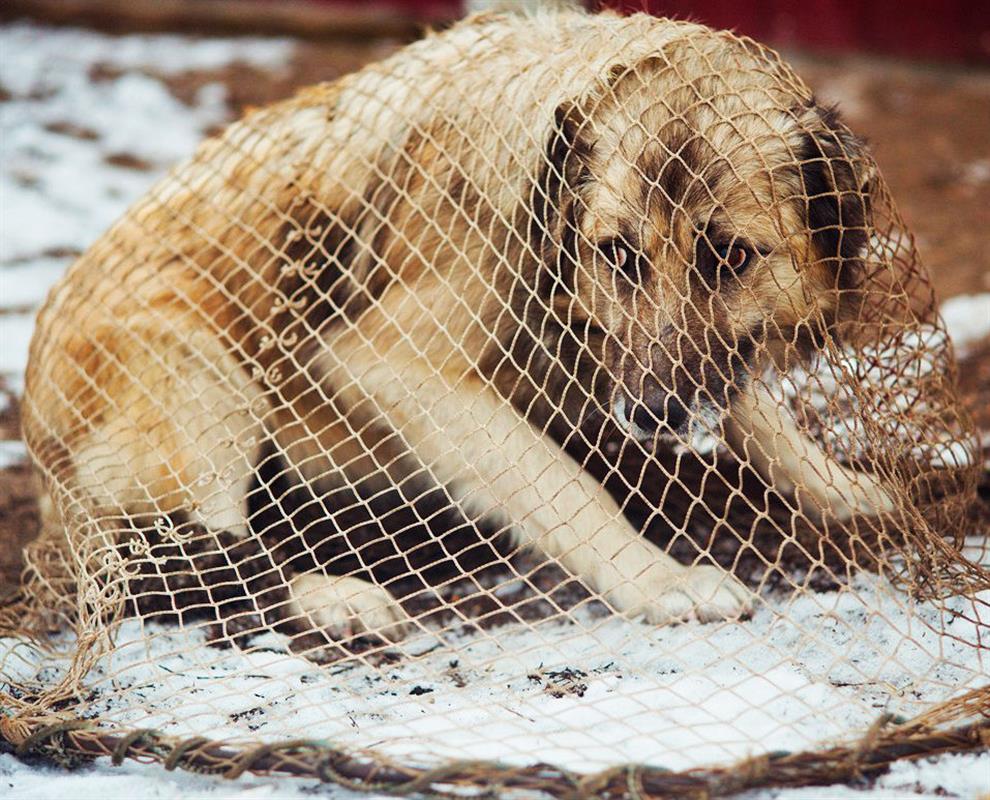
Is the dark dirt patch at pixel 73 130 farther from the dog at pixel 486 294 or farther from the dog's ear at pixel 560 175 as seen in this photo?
the dog's ear at pixel 560 175

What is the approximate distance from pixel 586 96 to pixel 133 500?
1.79m

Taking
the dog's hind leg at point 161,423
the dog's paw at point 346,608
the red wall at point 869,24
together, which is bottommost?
the dog's paw at point 346,608

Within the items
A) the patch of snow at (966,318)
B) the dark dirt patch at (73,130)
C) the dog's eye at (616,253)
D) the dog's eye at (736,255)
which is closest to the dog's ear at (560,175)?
the dog's eye at (616,253)

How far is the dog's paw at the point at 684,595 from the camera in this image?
9.21ft

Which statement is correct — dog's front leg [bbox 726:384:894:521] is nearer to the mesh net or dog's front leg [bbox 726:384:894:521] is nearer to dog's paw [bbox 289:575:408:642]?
the mesh net

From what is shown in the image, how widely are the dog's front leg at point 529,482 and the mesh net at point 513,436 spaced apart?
0.01 m

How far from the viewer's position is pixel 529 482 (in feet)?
8.99

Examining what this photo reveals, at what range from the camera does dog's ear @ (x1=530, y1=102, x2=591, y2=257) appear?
2.70 meters

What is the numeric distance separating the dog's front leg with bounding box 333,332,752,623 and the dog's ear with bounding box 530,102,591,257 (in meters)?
0.47

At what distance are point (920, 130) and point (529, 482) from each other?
6.47m

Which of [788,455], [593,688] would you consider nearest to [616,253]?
[788,455]

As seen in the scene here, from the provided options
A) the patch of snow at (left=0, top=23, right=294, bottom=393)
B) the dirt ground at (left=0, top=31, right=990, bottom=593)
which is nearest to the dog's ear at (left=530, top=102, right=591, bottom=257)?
the dirt ground at (left=0, top=31, right=990, bottom=593)

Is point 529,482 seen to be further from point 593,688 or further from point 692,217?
point 692,217

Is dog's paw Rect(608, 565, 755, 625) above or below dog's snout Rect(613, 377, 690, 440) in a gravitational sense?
below
